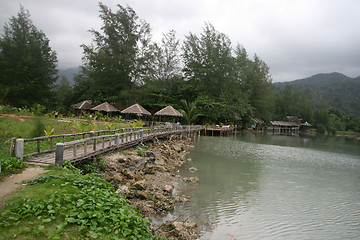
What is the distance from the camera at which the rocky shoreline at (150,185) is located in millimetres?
6609

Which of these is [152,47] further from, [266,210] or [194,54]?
[266,210]

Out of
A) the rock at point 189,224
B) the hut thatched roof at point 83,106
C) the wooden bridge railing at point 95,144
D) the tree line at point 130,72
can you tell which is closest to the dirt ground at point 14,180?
the wooden bridge railing at point 95,144

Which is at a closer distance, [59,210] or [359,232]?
[59,210]

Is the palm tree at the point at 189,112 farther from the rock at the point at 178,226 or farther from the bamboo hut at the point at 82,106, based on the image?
the rock at the point at 178,226

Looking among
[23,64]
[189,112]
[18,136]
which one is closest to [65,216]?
[18,136]

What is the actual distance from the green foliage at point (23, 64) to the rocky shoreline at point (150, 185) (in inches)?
867

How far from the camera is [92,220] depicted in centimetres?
434

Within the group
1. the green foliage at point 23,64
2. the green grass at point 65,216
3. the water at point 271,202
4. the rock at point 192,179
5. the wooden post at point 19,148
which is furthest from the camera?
the green foliage at point 23,64

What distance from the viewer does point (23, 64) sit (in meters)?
28.1

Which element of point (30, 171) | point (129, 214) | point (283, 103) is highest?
point (283, 103)

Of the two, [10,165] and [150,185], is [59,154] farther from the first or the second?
[150,185]

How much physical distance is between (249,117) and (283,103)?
33.0 meters

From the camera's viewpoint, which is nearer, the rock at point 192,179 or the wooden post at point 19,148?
the wooden post at point 19,148

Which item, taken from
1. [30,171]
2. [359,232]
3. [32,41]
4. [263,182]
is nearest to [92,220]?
[30,171]
